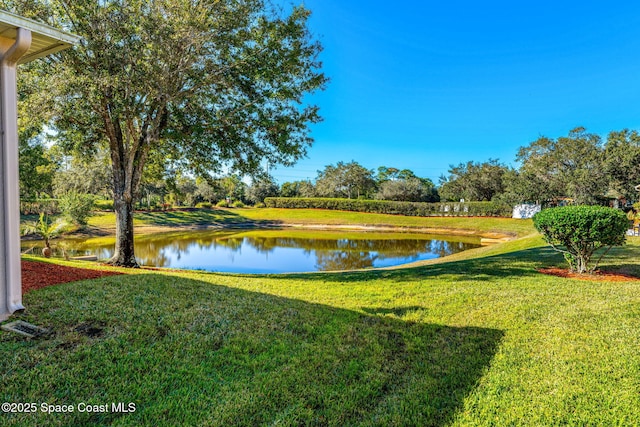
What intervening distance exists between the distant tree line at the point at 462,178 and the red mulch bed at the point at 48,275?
182 inches

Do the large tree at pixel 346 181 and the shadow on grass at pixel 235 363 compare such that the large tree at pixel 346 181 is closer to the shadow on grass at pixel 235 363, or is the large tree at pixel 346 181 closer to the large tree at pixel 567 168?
the large tree at pixel 567 168

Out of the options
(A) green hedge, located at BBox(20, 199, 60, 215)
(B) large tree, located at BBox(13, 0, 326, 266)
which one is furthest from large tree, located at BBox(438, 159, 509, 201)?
(A) green hedge, located at BBox(20, 199, 60, 215)

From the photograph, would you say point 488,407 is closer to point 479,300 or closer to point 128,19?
point 479,300

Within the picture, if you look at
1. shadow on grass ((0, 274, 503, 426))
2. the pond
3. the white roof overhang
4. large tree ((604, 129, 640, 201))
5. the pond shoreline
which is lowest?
the pond

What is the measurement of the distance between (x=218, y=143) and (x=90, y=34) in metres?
3.50

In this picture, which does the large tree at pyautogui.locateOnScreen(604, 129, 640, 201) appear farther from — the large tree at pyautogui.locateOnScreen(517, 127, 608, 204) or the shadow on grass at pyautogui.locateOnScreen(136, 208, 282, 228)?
the shadow on grass at pyautogui.locateOnScreen(136, 208, 282, 228)

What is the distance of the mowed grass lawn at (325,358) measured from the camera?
238 centimetres

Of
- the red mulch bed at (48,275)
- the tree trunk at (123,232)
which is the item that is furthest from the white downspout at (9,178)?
the tree trunk at (123,232)

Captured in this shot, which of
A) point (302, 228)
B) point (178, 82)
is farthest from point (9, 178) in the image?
point (302, 228)

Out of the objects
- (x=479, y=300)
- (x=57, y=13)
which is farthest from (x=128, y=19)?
(x=479, y=300)

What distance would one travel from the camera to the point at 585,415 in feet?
7.75

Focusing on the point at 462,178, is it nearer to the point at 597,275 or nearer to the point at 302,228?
the point at 302,228

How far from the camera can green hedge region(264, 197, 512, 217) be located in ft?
110

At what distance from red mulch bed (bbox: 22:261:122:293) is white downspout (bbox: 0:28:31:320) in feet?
3.55
